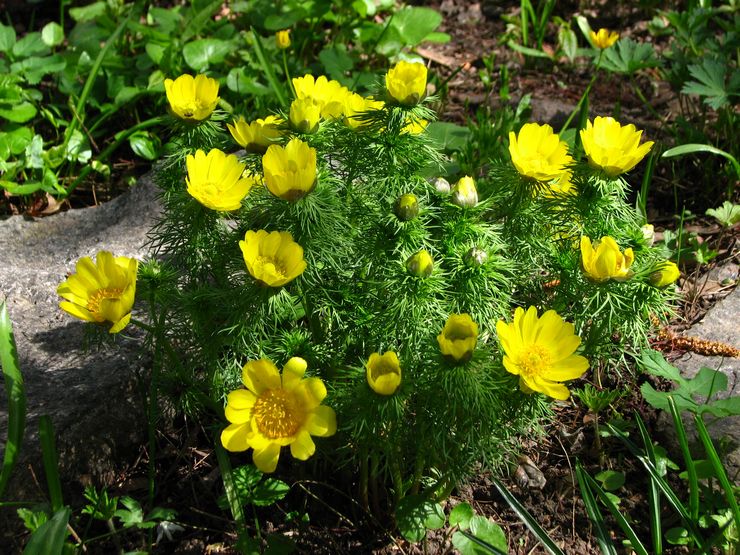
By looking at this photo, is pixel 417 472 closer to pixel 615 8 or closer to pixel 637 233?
pixel 637 233

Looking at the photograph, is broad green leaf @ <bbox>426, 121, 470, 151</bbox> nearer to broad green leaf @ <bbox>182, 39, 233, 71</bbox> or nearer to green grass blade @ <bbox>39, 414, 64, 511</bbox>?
broad green leaf @ <bbox>182, 39, 233, 71</bbox>

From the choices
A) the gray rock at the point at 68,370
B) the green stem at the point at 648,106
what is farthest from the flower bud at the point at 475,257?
the green stem at the point at 648,106

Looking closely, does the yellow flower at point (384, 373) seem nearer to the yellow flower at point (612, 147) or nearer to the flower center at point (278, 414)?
the flower center at point (278, 414)

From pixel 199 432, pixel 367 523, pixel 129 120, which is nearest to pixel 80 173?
pixel 129 120

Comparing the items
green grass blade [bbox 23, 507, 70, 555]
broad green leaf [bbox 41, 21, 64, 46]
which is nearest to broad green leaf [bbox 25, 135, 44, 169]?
broad green leaf [bbox 41, 21, 64, 46]

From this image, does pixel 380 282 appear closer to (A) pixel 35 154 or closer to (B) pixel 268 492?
(B) pixel 268 492

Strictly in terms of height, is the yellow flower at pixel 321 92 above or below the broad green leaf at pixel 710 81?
above

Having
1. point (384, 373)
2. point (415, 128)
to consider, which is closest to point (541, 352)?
point (384, 373)
